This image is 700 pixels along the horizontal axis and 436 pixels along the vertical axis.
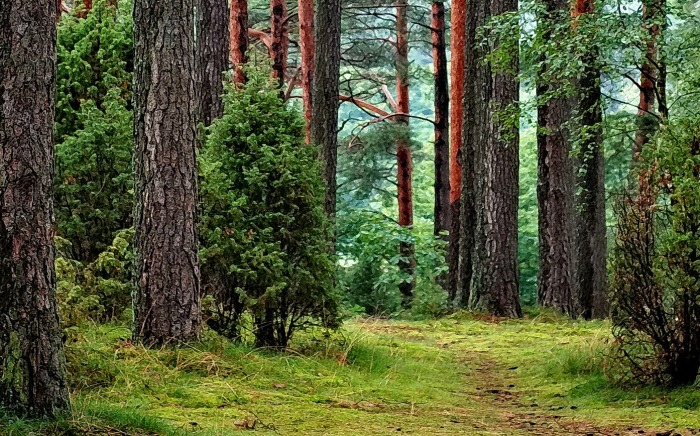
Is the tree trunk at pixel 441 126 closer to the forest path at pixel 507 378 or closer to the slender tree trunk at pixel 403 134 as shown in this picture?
the slender tree trunk at pixel 403 134

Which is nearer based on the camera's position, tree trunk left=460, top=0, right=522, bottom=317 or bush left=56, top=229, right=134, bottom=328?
bush left=56, top=229, right=134, bottom=328

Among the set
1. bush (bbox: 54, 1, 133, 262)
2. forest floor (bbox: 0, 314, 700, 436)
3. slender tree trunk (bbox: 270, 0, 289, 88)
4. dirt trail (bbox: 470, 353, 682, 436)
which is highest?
slender tree trunk (bbox: 270, 0, 289, 88)

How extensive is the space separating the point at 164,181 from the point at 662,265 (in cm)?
374

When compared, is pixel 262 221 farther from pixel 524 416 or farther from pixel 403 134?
pixel 403 134

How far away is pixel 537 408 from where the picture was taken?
7.04m

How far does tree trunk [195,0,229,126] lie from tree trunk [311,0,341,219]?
123 inches

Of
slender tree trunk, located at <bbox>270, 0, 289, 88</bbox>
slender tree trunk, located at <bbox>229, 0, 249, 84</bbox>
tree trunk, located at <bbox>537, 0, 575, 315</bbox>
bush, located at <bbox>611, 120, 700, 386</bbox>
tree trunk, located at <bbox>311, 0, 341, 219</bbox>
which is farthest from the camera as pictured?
slender tree trunk, located at <bbox>270, 0, 289, 88</bbox>

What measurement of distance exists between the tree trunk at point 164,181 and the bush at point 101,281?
0.58 meters

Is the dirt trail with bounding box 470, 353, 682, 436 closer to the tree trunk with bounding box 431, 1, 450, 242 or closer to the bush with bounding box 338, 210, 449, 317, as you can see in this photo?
the bush with bounding box 338, 210, 449, 317

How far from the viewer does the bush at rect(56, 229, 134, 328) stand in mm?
7520

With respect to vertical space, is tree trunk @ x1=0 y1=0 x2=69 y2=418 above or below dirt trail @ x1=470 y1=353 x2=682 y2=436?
above

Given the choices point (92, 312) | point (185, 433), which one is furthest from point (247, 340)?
point (185, 433)

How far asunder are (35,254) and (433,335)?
8.35 metres


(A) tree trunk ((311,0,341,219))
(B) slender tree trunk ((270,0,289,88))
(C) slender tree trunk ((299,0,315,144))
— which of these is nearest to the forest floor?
(A) tree trunk ((311,0,341,219))
